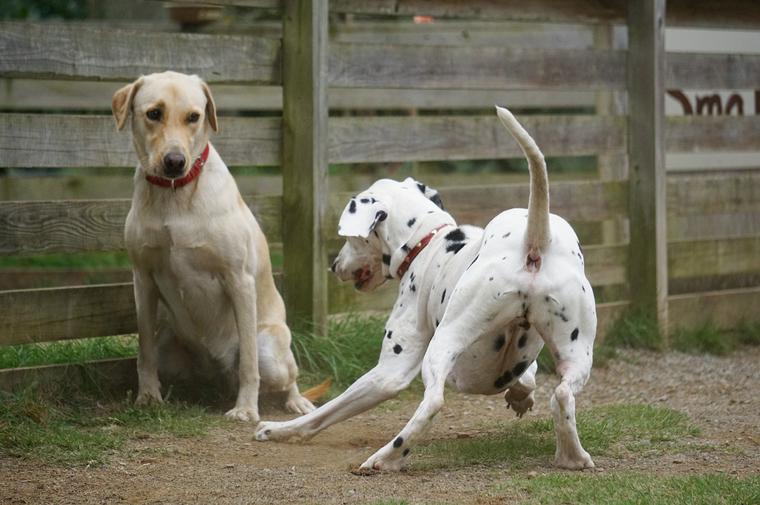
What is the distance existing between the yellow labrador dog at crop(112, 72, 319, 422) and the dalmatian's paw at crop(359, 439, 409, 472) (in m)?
1.32

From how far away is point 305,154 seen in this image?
6438mm

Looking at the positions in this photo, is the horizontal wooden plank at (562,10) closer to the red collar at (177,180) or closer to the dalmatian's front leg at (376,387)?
the red collar at (177,180)

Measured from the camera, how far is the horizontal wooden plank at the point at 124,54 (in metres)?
5.55

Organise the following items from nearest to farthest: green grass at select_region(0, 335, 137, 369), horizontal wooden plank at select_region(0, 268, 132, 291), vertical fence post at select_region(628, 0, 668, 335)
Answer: green grass at select_region(0, 335, 137, 369) → vertical fence post at select_region(628, 0, 668, 335) → horizontal wooden plank at select_region(0, 268, 132, 291)

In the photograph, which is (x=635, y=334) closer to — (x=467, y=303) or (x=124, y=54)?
(x=467, y=303)

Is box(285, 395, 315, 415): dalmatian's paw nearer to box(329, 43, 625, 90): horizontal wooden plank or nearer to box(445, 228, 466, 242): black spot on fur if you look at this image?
box(445, 228, 466, 242): black spot on fur

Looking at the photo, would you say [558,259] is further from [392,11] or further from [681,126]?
[681,126]

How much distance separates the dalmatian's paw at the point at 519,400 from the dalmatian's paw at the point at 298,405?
42.4 inches

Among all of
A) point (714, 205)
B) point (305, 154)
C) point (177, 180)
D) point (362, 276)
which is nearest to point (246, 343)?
point (362, 276)

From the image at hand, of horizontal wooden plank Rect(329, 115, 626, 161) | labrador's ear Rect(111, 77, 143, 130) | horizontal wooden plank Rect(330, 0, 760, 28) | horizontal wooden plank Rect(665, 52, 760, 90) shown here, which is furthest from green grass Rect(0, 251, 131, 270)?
horizontal wooden plank Rect(665, 52, 760, 90)

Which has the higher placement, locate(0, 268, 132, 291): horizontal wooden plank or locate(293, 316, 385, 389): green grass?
locate(0, 268, 132, 291): horizontal wooden plank

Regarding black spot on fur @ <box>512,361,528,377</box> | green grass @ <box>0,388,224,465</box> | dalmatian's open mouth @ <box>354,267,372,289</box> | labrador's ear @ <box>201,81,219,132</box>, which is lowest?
green grass @ <box>0,388,224,465</box>

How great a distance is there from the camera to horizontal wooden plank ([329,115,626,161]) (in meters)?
6.79

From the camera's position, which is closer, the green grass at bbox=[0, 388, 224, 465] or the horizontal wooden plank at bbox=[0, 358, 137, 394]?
the green grass at bbox=[0, 388, 224, 465]
